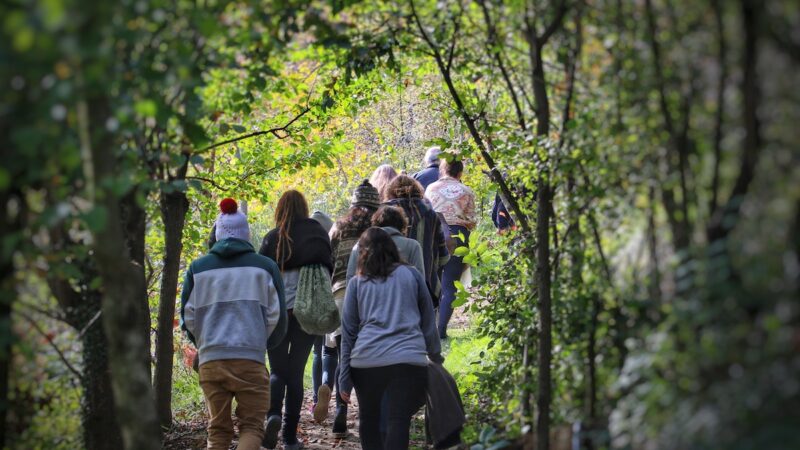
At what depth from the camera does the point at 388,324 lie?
5.66m

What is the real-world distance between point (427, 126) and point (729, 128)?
11850 millimetres

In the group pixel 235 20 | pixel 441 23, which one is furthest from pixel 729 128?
pixel 441 23

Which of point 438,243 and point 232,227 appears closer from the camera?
point 232,227

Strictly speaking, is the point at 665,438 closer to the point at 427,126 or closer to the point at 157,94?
the point at 157,94

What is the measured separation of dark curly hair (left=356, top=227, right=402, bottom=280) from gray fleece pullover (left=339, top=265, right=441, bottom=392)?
0.04 m

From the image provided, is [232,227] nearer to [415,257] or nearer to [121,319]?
[415,257]

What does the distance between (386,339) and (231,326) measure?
1.02m

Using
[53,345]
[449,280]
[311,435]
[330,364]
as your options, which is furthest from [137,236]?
[449,280]

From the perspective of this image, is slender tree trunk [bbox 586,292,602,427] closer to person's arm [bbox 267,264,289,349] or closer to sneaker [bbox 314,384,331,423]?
person's arm [bbox 267,264,289,349]

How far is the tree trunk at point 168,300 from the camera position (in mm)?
6957

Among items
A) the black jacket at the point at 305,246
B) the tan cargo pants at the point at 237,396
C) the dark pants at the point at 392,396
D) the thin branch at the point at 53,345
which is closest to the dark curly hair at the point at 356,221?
the black jacket at the point at 305,246

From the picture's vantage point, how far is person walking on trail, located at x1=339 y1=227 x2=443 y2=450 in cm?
563

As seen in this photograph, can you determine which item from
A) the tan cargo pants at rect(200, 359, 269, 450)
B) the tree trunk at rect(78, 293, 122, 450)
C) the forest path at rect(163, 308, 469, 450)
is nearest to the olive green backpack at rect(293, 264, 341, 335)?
the tan cargo pants at rect(200, 359, 269, 450)

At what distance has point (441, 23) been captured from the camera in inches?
197
